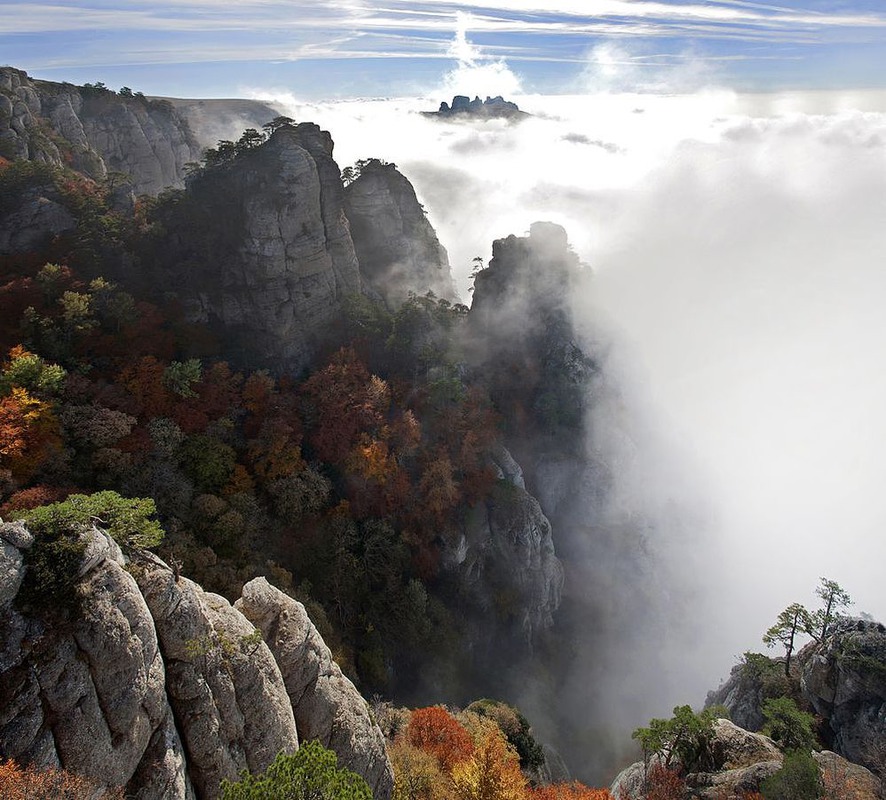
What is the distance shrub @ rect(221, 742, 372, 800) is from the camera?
44.6 ft

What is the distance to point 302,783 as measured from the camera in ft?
45.8

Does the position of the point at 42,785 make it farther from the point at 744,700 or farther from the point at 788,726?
the point at 744,700

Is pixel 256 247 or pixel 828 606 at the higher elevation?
pixel 256 247

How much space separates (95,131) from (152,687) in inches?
2852

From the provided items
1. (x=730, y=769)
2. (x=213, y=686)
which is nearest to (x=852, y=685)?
(x=730, y=769)

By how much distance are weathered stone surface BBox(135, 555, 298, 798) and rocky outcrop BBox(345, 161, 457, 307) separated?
44.8 m

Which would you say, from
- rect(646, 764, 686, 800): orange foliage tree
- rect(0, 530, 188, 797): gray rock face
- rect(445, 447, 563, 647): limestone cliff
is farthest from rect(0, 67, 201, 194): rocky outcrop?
rect(646, 764, 686, 800): orange foliage tree

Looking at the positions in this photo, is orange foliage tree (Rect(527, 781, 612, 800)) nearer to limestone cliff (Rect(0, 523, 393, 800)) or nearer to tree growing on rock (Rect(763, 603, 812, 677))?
limestone cliff (Rect(0, 523, 393, 800))

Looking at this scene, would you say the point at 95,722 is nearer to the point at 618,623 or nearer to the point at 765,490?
the point at 618,623

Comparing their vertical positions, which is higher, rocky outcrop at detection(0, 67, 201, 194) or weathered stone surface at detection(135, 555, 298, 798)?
rocky outcrop at detection(0, 67, 201, 194)

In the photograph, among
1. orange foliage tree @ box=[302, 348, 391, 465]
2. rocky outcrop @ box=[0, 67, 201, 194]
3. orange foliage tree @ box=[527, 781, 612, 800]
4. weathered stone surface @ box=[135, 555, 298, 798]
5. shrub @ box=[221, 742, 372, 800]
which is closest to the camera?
shrub @ box=[221, 742, 372, 800]

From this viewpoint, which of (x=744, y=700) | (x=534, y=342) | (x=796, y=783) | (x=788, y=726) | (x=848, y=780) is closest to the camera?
(x=796, y=783)

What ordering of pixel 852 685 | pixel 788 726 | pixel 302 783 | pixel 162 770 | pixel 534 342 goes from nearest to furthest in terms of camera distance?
pixel 302 783
pixel 162 770
pixel 788 726
pixel 852 685
pixel 534 342

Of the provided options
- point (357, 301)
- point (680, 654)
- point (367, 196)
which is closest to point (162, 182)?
point (367, 196)
